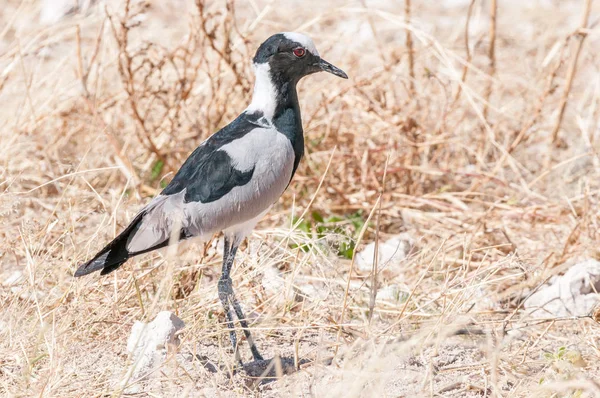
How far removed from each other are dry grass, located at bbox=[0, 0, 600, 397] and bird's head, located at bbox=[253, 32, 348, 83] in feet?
1.19

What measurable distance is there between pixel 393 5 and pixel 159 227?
4.60 metres

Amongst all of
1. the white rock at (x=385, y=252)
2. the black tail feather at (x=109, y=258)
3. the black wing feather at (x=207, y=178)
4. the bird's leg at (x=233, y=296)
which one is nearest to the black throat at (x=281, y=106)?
the black wing feather at (x=207, y=178)

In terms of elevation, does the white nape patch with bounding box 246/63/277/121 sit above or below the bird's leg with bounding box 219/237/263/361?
above

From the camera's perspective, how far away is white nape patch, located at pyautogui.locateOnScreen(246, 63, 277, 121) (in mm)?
3031

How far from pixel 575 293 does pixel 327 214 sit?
137 cm

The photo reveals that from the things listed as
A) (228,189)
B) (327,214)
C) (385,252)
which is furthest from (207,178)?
(327,214)

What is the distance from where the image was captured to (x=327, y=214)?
13.9 feet

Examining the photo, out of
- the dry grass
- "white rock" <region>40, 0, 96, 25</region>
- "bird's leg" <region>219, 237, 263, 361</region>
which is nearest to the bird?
"bird's leg" <region>219, 237, 263, 361</region>

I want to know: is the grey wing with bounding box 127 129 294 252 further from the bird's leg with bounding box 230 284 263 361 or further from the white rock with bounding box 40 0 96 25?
the white rock with bounding box 40 0 96 25

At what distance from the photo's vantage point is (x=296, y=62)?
9.97 feet

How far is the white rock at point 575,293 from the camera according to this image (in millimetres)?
3230

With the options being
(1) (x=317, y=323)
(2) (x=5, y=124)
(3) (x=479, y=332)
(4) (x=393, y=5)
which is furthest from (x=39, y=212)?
(4) (x=393, y=5)

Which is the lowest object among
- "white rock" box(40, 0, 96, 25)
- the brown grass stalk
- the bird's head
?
the brown grass stalk

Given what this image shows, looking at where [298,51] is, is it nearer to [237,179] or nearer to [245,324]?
[237,179]
